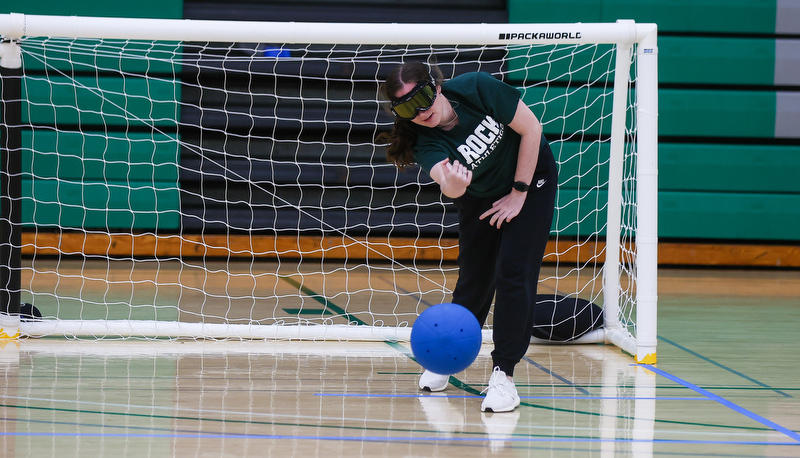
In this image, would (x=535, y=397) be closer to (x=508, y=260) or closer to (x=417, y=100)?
(x=508, y=260)

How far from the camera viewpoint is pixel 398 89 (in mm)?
2625

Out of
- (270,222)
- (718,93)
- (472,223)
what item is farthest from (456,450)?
(718,93)

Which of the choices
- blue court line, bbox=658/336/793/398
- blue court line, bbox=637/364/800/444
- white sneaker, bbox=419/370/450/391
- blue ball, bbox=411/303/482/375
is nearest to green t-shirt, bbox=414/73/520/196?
blue ball, bbox=411/303/482/375

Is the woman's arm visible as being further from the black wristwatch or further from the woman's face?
the woman's face

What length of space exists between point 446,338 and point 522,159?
0.67 m

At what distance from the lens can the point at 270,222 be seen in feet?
23.2

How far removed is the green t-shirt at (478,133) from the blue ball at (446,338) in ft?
1.61

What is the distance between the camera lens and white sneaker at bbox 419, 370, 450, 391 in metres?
3.07

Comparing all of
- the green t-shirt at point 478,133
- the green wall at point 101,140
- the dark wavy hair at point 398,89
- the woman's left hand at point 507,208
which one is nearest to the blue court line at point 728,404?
the woman's left hand at point 507,208

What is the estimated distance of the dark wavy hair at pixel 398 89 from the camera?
262 cm

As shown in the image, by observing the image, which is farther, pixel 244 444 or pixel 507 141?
pixel 507 141

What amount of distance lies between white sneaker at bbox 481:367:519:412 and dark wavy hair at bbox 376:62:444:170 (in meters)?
0.81

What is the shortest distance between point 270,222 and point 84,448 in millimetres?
4792

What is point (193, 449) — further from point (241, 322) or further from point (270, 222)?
point (270, 222)
